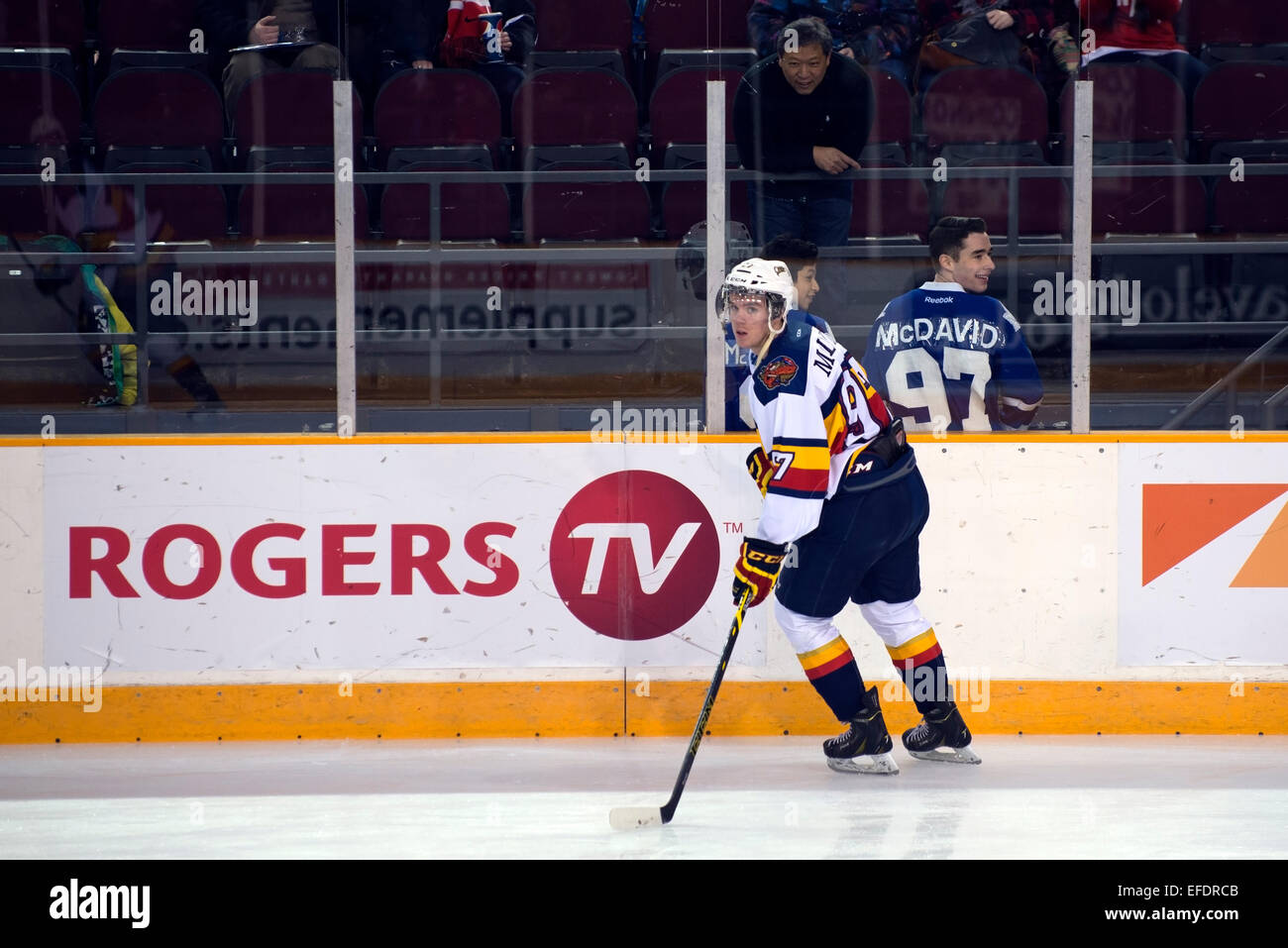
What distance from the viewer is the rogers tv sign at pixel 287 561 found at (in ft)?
17.1

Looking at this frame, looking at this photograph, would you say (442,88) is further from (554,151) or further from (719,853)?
(719,853)

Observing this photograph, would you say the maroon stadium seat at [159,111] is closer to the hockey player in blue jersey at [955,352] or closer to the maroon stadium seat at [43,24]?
the maroon stadium seat at [43,24]

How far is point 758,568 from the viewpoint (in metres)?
4.43

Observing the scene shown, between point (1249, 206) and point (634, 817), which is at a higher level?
point (1249, 206)

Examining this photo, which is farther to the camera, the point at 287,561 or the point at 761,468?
the point at 287,561

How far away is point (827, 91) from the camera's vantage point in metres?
5.39

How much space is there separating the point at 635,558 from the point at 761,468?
2.66ft

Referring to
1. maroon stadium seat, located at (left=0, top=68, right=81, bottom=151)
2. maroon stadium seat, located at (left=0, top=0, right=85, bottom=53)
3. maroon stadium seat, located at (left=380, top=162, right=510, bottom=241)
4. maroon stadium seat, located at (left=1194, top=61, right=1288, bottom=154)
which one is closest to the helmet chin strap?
maroon stadium seat, located at (left=380, top=162, right=510, bottom=241)

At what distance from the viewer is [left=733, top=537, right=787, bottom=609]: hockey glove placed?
175 inches

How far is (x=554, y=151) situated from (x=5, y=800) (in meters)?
2.68

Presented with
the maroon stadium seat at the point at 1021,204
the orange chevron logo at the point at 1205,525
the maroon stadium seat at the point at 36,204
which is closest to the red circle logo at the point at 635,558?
the maroon stadium seat at the point at 1021,204

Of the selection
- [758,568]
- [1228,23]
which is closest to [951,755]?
[758,568]

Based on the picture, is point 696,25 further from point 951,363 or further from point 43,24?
point 43,24

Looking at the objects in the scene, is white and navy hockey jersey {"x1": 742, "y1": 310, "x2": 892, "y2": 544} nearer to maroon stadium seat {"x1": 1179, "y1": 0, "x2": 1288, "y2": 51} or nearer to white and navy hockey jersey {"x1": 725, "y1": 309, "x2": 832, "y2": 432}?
white and navy hockey jersey {"x1": 725, "y1": 309, "x2": 832, "y2": 432}
